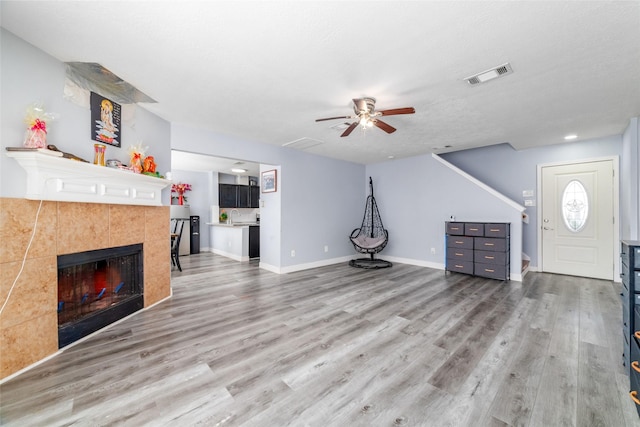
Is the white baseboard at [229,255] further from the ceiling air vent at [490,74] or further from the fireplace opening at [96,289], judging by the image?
the ceiling air vent at [490,74]

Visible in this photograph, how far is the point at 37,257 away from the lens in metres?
2.00

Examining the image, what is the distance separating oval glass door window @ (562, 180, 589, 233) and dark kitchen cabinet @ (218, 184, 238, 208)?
7.84 metres

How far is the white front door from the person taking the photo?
171 inches

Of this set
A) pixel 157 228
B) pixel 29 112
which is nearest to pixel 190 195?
pixel 157 228

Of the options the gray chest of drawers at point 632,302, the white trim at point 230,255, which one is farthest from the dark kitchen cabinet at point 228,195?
the gray chest of drawers at point 632,302

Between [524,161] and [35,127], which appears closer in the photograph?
[35,127]

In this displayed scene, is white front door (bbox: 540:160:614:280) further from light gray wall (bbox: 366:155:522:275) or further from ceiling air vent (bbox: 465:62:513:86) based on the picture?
ceiling air vent (bbox: 465:62:513:86)

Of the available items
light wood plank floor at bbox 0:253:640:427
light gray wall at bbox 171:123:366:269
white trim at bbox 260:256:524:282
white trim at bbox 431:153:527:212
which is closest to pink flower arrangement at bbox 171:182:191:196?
light gray wall at bbox 171:123:366:269

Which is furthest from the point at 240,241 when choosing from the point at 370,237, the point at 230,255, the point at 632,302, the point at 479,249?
the point at 632,302

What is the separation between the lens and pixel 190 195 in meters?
7.64

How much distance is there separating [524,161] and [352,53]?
4.96m

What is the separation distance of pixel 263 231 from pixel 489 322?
417 centimetres

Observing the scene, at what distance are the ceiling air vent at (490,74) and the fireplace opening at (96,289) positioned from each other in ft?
13.3

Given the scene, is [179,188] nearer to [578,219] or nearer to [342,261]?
[342,261]
